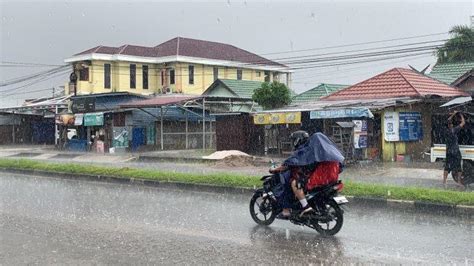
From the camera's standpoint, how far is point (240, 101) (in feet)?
109

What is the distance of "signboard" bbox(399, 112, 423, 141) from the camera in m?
20.4

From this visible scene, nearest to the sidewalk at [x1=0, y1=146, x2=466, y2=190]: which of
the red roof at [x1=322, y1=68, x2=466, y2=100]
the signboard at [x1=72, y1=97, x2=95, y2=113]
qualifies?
the red roof at [x1=322, y1=68, x2=466, y2=100]

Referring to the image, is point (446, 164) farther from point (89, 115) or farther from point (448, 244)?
point (89, 115)

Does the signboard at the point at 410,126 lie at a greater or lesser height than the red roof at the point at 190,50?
lesser

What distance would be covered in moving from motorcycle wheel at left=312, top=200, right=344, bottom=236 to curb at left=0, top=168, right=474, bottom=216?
9.36 ft

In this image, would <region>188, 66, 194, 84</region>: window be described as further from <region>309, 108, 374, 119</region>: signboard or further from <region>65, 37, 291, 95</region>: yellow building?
<region>309, 108, 374, 119</region>: signboard

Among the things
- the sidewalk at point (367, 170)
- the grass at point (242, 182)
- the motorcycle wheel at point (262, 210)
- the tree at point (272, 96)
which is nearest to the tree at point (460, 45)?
the tree at point (272, 96)

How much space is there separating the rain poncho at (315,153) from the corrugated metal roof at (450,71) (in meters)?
24.6

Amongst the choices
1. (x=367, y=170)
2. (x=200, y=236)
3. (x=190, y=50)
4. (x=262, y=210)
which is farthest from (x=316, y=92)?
(x=200, y=236)

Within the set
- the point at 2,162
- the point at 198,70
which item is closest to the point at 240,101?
the point at 198,70

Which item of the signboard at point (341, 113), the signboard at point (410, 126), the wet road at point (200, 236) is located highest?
the signboard at point (341, 113)

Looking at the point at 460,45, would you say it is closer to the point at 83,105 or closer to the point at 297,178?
the point at 83,105

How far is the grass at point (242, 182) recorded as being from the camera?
32.0ft

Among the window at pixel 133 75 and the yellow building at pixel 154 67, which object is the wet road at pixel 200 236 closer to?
the yellow building at pixel 154 67
